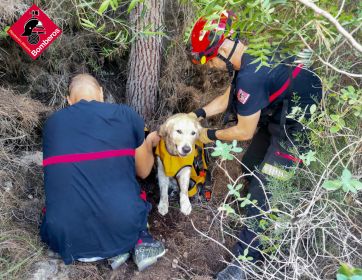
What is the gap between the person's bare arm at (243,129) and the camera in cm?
305

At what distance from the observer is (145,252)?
2879mm

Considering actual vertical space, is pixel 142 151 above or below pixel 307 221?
below

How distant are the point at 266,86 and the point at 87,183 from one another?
1.60 meters

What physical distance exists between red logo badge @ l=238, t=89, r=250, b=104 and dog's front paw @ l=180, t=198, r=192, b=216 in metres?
1.20

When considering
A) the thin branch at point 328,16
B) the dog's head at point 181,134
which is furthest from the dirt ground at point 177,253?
the thin branch at point 328,16

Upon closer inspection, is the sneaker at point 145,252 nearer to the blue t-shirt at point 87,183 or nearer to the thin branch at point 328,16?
the blue t-shirt at point 87,183

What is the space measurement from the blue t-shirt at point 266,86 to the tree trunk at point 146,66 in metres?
0.96

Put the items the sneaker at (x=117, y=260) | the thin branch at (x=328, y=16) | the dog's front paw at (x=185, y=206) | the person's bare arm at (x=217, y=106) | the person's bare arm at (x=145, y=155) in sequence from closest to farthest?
1. the thin branch at (x=328, y=16)
2. the sneaker at (x=117, y=260)
3. the person's bare arm at (x=145, y=155)
4. the dog's front paw at (x=185, y=206)
5. the person's bare arm at (x=217, y=106)

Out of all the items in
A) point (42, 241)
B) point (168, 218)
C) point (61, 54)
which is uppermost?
point (61, 54)

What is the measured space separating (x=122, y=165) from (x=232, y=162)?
1669 millimetres

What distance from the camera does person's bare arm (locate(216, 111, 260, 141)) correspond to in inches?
120

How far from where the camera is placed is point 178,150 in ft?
10.6

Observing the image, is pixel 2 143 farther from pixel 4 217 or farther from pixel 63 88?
pixel 63 88

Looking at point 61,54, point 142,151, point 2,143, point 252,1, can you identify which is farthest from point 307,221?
point 61,54
